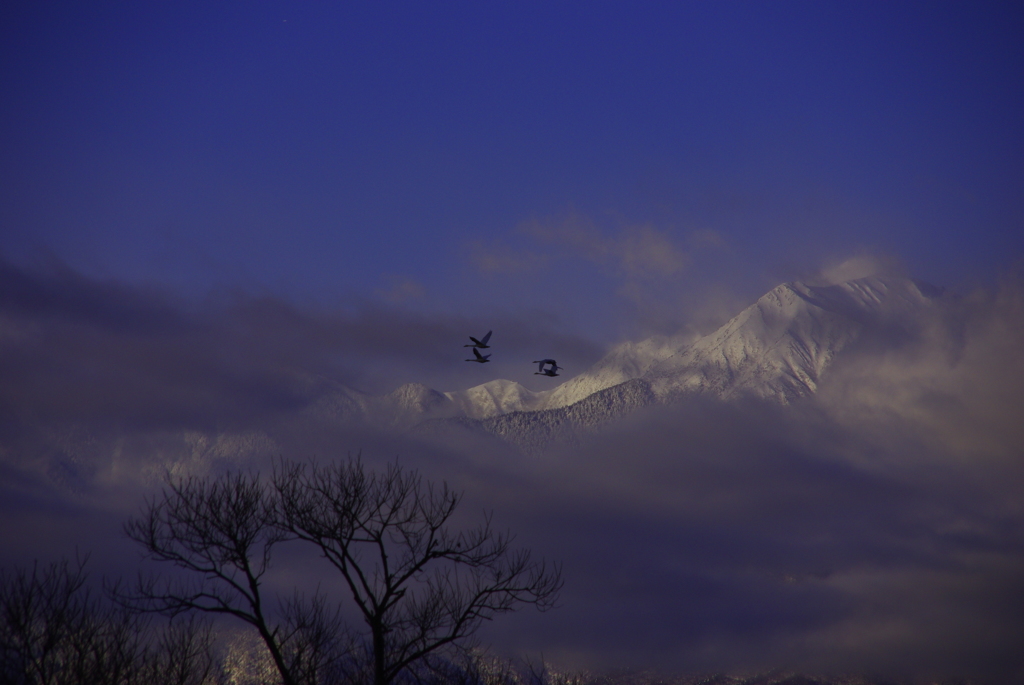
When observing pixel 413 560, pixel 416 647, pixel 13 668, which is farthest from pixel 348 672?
pixel 13 668

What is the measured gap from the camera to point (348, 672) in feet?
120

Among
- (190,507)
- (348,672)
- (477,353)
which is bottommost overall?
(348,672)

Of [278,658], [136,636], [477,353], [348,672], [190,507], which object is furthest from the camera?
[477,353]

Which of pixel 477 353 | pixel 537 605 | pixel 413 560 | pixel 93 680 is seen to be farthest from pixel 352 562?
pixel 477 353

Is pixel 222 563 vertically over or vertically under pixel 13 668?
over

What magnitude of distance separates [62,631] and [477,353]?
19504 millimetres

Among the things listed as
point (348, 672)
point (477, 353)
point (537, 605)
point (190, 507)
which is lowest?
point (348, 672)

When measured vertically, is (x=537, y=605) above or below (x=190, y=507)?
below

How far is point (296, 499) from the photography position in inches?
1113

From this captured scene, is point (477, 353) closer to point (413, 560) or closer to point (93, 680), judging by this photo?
point (413, 560)

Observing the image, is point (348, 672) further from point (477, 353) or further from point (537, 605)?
point (477, 353)

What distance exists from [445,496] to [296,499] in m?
4.84

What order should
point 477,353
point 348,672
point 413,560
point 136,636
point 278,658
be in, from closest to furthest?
point 278,658, point 413,560, point 136,636, point 348,672, point 477,353

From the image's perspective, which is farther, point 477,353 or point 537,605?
point 477,353
